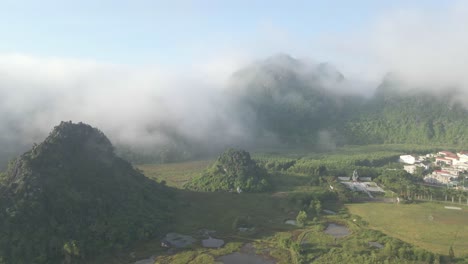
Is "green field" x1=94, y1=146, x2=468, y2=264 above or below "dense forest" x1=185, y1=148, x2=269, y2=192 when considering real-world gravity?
below

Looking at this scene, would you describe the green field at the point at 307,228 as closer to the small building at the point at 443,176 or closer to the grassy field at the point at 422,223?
the grassy field at the point at 422,223

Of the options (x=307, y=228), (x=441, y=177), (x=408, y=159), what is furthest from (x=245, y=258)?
(x=408, y=159)

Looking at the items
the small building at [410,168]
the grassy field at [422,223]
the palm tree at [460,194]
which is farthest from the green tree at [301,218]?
the small building at [410,168]

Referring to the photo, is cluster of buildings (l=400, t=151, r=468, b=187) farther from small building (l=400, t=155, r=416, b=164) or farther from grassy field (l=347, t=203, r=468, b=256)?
grassy field (l=347, t=203, r=468, b=256)

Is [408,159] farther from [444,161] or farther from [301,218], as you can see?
[301,218]

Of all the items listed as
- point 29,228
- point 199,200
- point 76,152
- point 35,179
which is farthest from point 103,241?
point 199,200

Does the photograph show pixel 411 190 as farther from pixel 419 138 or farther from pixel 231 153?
pixel 419 138

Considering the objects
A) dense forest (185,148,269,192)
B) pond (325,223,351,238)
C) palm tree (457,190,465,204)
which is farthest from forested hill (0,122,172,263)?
palm tree (457,190,465,204)
